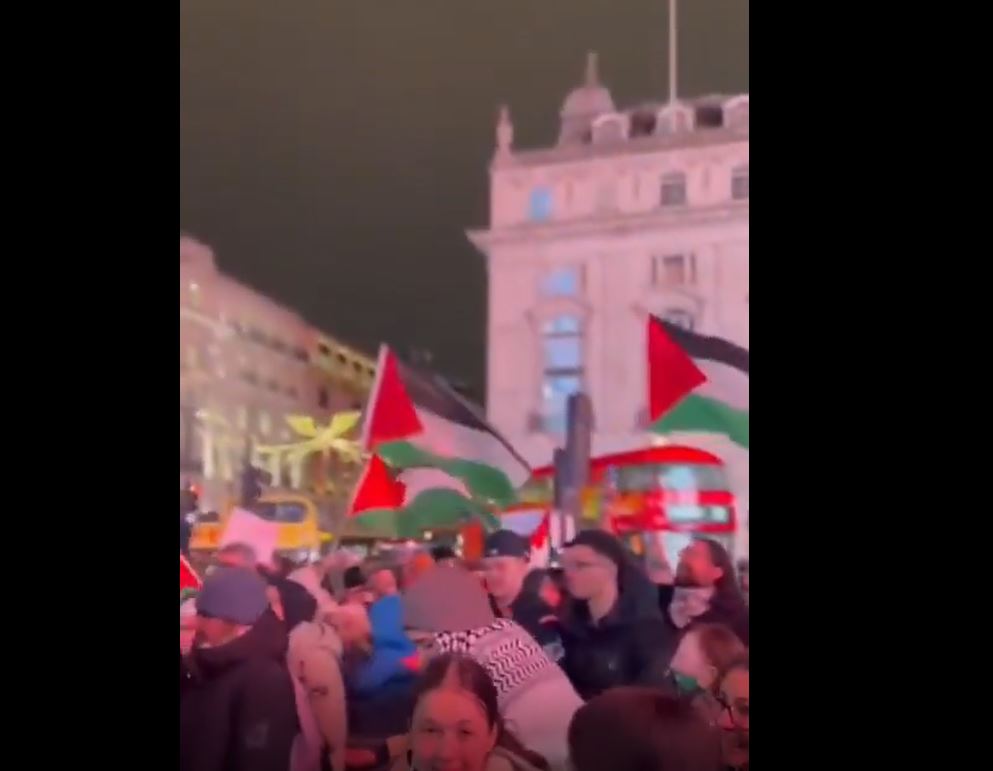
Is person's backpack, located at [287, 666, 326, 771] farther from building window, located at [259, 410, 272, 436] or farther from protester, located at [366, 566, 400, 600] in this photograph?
building window, located at [259, 410, 272, 436]

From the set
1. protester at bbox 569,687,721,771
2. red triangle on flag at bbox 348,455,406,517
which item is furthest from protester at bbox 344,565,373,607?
protester at bbox 569,687,721,771

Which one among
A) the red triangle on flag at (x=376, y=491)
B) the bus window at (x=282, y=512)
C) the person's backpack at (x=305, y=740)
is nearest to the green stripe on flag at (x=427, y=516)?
the red triangle on flag at (x=376, y=491)

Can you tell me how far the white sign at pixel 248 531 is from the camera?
7.13 feet

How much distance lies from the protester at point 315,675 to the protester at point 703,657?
→ 654 millimetres

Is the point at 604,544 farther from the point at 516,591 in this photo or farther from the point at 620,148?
the point at 620,148

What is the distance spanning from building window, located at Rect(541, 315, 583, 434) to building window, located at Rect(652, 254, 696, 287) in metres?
0.18

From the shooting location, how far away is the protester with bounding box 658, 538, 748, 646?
195cm

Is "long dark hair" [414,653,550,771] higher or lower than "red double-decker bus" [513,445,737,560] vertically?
lower
